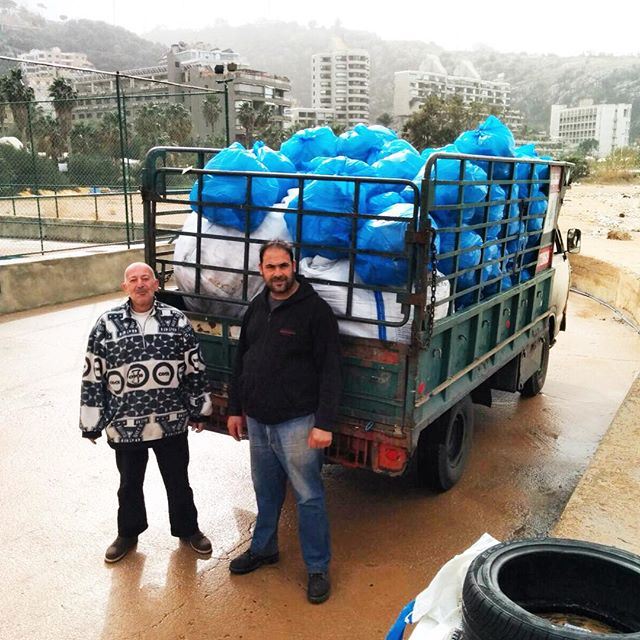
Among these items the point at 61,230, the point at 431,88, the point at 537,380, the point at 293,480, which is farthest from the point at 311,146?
the point at 431,88

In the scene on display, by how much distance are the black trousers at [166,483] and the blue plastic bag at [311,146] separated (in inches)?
76.6

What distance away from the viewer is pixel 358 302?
10.7 ft

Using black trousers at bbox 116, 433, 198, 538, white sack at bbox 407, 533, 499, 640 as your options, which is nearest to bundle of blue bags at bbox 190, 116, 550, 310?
black trousers at bbox 116, 433, 198, 538

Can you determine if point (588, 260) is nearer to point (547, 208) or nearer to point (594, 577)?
point (547, 208)

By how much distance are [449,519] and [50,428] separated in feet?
10.4

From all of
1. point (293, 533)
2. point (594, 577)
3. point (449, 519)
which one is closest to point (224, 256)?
point (293, 533)

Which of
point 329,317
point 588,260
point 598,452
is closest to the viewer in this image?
point 329,317

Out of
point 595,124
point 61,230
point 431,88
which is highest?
point 431,88

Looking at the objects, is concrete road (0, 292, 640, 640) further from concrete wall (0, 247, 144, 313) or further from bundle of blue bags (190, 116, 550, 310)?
concrete wall (0, 247, 144, 313)

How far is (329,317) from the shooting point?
305cm

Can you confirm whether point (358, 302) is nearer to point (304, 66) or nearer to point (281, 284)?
point (281, 284)

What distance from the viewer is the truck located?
315 centimetres

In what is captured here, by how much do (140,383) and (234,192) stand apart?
112cm

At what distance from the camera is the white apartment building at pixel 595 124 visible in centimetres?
14575
